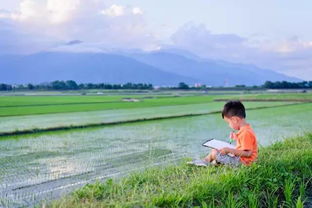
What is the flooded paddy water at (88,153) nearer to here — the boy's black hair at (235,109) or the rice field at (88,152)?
the rice field at (88,152)

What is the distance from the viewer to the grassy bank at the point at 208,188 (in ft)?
10.8

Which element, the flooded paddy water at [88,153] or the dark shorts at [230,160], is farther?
the flooded paddy water at [88,153]

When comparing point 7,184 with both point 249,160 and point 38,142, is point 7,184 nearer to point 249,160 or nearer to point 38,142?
point 249,160

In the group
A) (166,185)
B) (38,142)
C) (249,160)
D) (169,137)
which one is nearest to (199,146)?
(169,137)

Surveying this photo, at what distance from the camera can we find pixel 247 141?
4352 mm

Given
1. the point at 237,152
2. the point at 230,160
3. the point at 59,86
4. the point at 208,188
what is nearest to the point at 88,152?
the point at 230,160

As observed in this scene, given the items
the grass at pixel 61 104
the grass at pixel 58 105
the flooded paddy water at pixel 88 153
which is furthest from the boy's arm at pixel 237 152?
the grass at pixel 58 105

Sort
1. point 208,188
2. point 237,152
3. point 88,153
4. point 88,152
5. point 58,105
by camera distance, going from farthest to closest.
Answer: point 58,105 < point 88,152 < point 88,153 < point 237,152 < point 208,188

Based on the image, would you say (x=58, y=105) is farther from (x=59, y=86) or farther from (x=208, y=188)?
(x=59, y=86)

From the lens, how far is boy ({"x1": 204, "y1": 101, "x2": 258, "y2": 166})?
4.35 metres

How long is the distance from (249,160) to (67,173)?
278cm

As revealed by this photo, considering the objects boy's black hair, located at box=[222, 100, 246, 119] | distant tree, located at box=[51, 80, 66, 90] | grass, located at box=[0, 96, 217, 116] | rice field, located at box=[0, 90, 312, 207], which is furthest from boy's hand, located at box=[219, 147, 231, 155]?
distant tree, located at box=[51, 80, 66, 90]

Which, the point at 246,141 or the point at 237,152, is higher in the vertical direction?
the point at 246,141

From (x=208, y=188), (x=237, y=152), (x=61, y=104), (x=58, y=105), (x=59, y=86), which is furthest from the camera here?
(x=59, y=86)
